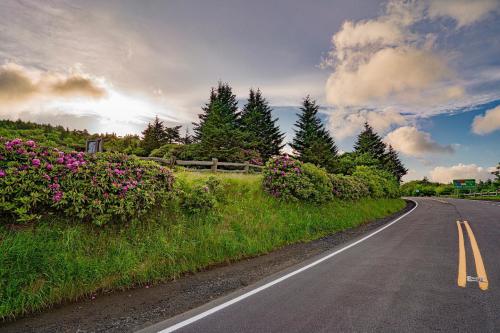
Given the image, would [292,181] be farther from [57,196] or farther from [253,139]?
[253,139]

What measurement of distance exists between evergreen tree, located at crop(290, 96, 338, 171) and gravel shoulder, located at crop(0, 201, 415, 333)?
2701cm

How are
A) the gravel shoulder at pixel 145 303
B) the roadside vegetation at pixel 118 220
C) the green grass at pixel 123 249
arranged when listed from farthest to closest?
the roadside vegetation at pixel 118 220, the green grass at pixel 123 249, the gravel shoulder at pixel 145 303

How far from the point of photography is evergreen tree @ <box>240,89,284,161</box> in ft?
124

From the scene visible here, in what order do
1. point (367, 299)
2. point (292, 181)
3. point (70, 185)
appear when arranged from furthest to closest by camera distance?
1. point (292, 181)
2. point (70, 185)
3. point (367, 299)

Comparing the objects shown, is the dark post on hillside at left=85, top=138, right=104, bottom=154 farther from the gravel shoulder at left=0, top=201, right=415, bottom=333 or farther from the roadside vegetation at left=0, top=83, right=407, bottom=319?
the gravel shoulder at left=0, top=201, right=415, bottom=333

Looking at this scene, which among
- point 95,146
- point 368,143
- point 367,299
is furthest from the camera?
point 368,143

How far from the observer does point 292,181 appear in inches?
424

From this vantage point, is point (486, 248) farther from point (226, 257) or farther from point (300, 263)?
point (226, 257)

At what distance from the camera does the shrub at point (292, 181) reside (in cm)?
1066

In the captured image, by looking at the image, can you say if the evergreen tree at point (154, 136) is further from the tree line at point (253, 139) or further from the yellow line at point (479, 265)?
the yellow line at point (479, 265)

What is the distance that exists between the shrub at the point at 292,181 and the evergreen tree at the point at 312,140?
67.5 ft

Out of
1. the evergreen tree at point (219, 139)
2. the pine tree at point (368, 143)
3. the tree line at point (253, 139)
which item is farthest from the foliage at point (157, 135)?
the pine tree at point (368, 143)

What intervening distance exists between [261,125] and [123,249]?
115 feet

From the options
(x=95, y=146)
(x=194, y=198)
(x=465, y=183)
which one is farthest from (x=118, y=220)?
(x=465, y=183)
